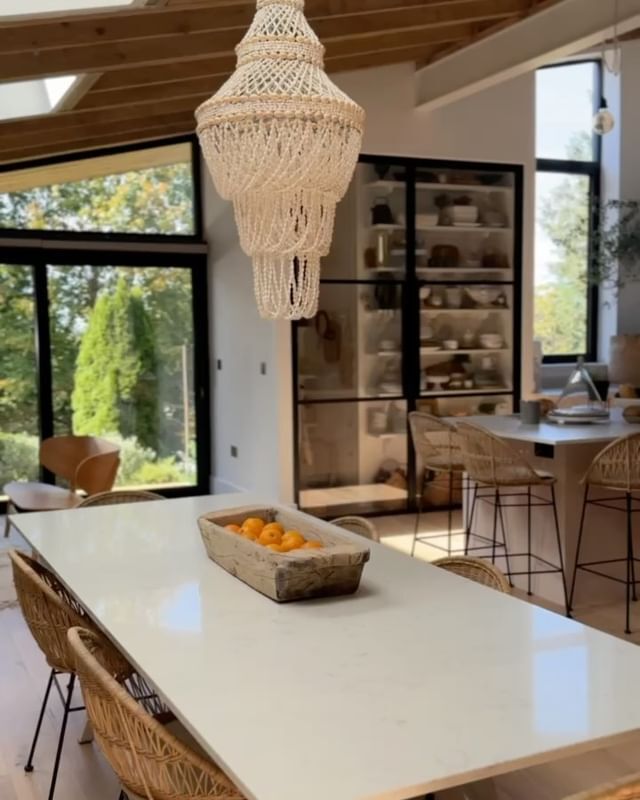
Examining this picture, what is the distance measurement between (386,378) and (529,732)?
5185 millimetres

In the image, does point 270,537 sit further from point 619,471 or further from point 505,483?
point 619,471

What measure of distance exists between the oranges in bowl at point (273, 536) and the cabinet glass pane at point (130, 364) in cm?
427

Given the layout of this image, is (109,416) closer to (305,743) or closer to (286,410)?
(286,410)

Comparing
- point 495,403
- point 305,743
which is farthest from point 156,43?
point 495,403

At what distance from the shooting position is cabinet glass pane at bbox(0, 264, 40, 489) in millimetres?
6316

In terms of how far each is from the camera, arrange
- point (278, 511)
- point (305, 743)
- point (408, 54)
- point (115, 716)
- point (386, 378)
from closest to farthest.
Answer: point (305, 743) → point (115, 716) → point (278, 511) → point (408, 54) → point (386, 378)

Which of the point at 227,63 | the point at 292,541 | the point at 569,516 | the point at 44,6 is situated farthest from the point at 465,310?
the point at 292,541

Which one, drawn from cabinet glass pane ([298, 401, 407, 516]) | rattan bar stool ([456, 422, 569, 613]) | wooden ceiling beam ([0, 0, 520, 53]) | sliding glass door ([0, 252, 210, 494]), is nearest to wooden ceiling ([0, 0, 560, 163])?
wooden ceiling beam ([0, 0, 520, 53])

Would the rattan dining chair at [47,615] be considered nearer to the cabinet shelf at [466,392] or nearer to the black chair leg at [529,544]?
the black chair leg at [529,544]

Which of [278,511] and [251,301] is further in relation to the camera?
[251,301]

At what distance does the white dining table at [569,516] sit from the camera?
429 centimetres

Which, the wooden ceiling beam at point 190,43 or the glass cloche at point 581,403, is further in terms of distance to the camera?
the glass cloche at point 581,403

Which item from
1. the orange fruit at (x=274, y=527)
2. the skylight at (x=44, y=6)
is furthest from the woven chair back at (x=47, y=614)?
the skylight at (x=44, y=6)

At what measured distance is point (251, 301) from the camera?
6.22 meters
